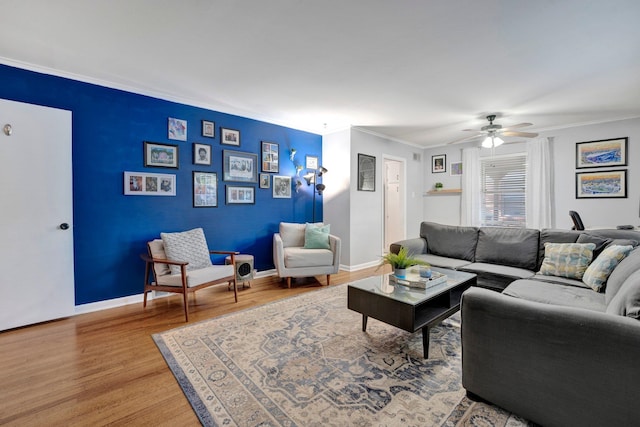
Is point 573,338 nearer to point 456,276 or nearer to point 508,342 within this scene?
point 508,342

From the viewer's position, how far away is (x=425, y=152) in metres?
6.53

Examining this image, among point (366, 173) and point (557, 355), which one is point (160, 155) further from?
point (557, 355)

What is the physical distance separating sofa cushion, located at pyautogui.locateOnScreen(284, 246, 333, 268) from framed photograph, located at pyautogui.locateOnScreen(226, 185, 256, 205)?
95 centimetres

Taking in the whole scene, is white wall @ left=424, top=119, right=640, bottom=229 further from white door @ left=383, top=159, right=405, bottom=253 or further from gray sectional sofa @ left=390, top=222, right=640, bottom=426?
gray sectional sofa @ left=390, top=222, right=640, bottom=426

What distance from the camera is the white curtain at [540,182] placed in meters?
4.89

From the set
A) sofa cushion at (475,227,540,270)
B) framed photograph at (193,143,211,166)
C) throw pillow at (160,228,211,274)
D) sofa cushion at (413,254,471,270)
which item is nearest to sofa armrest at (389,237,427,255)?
sofa cushion at (413,254,471,270)

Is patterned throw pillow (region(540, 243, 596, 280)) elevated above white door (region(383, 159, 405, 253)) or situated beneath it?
situated beneath

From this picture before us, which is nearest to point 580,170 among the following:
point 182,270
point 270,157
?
point 270,157

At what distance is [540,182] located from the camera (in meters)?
4.92

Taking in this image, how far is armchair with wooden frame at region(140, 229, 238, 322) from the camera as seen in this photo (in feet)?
9.34

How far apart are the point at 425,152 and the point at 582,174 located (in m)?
2.77

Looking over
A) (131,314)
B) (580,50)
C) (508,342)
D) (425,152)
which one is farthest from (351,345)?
(425,152)

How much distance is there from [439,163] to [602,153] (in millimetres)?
2580

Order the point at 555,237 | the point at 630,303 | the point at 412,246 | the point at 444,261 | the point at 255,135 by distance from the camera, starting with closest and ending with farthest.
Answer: the point at 630,303 < the point at 555,237 < the point at 444,261 < the point at 412,246 < the point at 255,135
